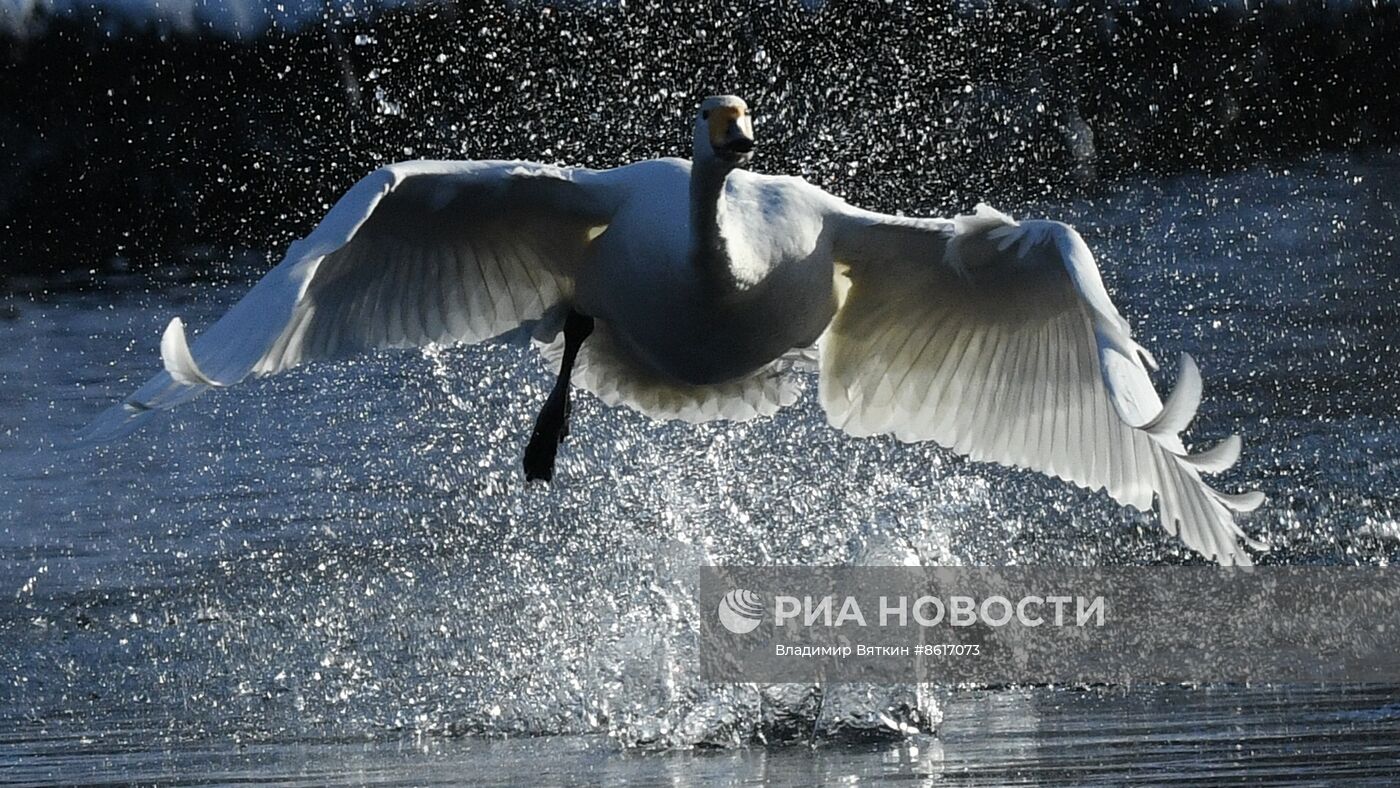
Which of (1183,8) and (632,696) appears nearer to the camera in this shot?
(632,696)

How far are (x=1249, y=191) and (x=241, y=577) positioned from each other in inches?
344

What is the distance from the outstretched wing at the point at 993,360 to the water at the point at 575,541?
57 centimetres

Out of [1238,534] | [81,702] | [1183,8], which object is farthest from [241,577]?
[1183,8]

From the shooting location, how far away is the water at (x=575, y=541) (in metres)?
6.10

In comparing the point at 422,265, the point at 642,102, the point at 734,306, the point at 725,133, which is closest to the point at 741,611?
the point at 734,306

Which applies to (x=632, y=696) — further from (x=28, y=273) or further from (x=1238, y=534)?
(x=28, y=273)

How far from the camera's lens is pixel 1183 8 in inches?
648

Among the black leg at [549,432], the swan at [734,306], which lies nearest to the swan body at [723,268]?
the swan at [734,306]

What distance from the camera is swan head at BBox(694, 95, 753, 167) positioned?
18.9ft

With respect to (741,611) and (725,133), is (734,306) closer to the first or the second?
(725,133)

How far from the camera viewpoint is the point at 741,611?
300 inches

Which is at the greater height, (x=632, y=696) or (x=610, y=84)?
(x=610, y=84)

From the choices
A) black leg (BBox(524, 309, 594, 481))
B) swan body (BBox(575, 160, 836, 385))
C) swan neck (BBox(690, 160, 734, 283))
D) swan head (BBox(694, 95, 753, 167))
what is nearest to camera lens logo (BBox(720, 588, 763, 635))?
black leg (BBox(524, 309, 594, 481))

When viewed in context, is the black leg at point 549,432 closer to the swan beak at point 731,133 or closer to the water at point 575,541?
the water at point 575,541
